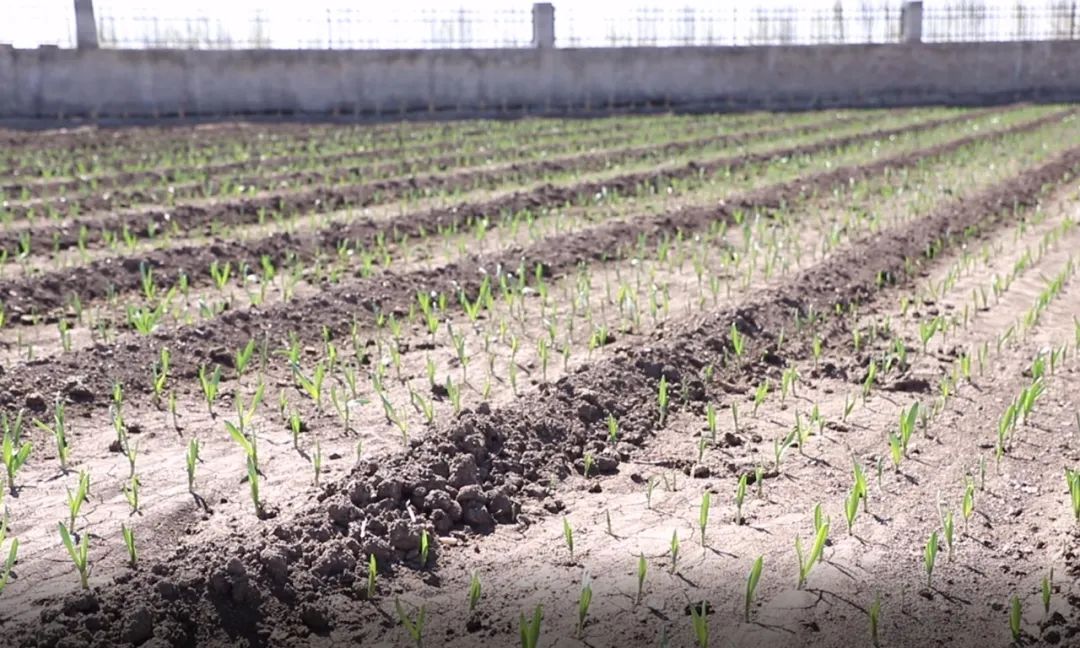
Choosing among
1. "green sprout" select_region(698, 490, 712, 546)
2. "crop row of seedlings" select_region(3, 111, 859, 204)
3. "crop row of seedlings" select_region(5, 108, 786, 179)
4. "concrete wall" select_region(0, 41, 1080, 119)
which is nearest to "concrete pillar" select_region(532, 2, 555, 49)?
"concrete wall" select_region(0, 41, 1080, 119)

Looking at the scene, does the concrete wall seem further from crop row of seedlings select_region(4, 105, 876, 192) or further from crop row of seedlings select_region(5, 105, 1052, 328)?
crop row of seedlings select_region(5, 105, 1052, 328)

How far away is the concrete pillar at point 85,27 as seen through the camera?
80.5ft

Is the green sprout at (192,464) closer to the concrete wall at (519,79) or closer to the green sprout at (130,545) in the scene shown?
the green sprout at (130,545)

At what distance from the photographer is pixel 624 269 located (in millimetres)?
7789

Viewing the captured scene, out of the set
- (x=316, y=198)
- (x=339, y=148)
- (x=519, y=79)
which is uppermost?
(x=519, y=79)

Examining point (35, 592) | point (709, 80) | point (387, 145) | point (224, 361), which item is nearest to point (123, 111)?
point (387, 145)

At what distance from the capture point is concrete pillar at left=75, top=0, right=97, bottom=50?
2453 centimetres

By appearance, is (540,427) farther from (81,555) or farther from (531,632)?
(81,555)

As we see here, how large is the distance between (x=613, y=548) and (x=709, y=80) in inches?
1019

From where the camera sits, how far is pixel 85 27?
24594 mm

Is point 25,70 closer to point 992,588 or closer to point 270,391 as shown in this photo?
point 270,391

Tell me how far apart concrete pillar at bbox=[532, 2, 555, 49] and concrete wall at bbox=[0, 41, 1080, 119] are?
3.20 ft

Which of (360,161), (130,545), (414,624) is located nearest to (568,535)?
(414,624)

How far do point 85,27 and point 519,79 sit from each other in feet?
30.9
